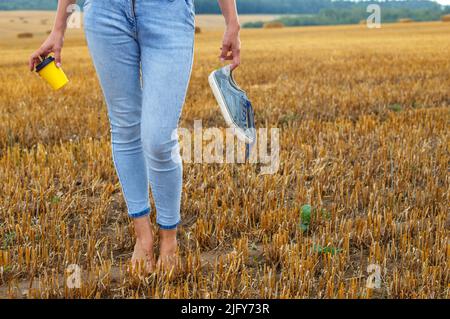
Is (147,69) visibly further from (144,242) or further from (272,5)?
(272,5)

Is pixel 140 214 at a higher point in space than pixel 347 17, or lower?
lower

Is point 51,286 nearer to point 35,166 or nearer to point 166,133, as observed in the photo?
point 166,133

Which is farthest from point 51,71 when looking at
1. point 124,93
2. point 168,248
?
point 168,248

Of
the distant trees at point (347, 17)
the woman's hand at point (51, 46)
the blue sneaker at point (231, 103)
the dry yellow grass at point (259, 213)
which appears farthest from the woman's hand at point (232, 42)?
the distant trees at point (347, 17)

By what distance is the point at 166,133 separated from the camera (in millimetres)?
2512

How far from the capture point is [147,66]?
98.1 inches

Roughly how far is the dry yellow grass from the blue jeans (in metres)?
0.63

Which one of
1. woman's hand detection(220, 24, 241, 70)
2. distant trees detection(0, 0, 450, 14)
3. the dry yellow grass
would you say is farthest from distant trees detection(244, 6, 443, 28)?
woman's hand detection(220, 24, 241, 70)

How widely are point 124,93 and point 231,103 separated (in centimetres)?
49

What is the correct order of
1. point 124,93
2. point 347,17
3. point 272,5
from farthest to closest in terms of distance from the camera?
point 272,5, point 347,17, point 124,93

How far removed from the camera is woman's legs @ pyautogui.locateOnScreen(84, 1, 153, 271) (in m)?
2.47

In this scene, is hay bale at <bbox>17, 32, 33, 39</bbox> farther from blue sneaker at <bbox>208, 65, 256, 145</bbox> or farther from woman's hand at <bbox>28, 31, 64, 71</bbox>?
blue sneaker at <bbox>208, 65, 256, 145</bbox>

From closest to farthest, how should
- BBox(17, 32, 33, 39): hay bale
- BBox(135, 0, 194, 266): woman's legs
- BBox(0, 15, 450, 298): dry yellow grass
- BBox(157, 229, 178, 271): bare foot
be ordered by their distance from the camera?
BBox(135, 0, 194, 266): woman's legs
BBox(0, 15, 450, 298): dry yellow grass
BBox(157, 229, 178, 271): bare foot
BBox(17, 32, 33, 39): hay bale

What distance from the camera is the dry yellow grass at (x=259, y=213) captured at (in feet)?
8.89
